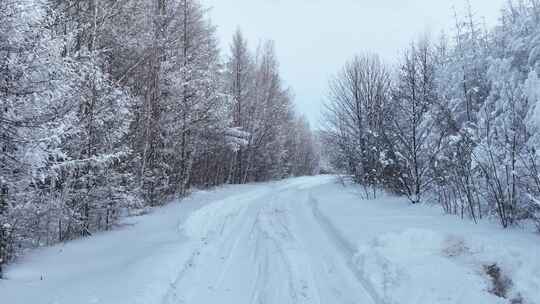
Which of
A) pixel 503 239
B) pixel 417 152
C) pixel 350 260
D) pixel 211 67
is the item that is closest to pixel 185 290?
pixel 350 260

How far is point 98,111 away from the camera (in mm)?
10930

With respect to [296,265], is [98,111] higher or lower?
higher

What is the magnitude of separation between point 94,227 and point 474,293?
1092cm

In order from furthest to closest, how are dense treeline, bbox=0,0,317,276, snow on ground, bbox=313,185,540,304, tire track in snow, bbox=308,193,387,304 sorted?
dense treeline, bbox=0,0,317,276 → tire track in snow, bbox=308,193,387,304 → snow on ground, bbox=313,185,540,304

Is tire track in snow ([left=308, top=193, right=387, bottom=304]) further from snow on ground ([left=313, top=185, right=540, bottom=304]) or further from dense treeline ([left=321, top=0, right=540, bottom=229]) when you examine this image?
dense treeline ([left=321, top=0, right=540, bottom=229])

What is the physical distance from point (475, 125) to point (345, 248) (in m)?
3.58

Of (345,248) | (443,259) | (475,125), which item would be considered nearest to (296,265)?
(345,248)

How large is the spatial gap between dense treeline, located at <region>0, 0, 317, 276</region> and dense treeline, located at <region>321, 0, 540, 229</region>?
7936 mm

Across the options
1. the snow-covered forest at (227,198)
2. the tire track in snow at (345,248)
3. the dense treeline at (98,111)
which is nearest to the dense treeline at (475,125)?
the snow-covered forest at (227,198)

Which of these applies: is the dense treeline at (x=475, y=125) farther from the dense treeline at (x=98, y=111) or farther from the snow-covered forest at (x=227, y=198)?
the dense treeline at (x=98, y=111)

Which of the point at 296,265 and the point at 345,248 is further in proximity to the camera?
the point at 345,248

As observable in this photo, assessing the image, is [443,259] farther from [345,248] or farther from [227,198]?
[227,198]

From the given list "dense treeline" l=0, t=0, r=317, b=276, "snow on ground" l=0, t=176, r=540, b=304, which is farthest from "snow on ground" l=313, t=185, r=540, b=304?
"dense treeline" l=0, t=0, r=317, b=276

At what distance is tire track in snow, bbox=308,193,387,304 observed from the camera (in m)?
5.59
